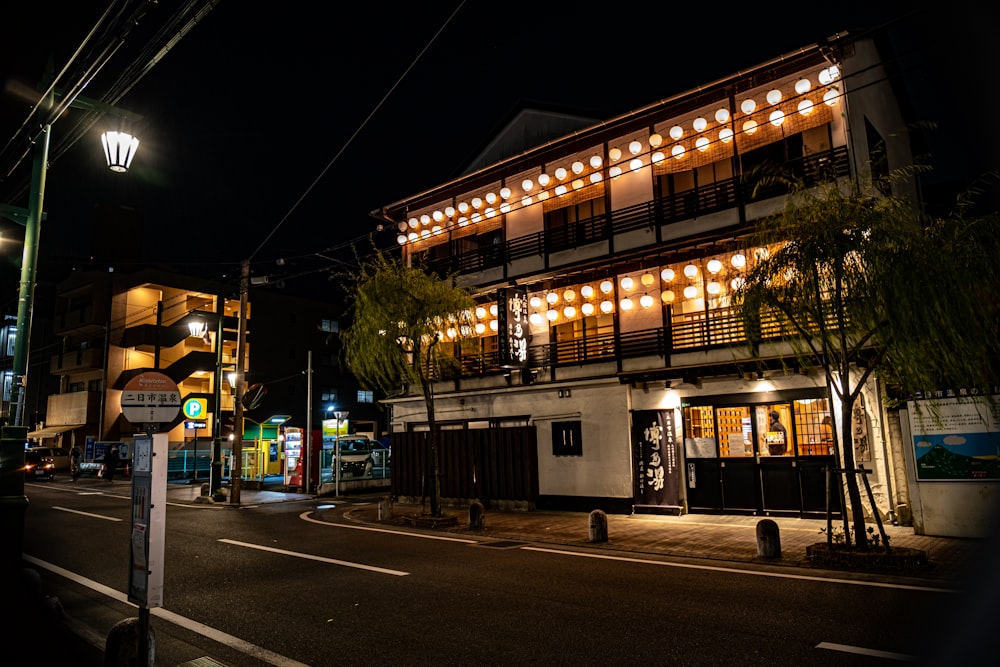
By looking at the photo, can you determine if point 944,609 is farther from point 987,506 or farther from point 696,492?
point 696,492

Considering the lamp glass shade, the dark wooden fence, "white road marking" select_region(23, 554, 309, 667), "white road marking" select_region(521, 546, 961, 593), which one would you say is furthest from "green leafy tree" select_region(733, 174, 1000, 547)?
the dark wooden fence

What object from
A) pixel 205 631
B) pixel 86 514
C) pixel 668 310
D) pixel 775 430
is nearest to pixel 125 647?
pixel 205 631

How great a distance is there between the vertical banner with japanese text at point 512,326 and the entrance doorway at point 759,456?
5.36 metres

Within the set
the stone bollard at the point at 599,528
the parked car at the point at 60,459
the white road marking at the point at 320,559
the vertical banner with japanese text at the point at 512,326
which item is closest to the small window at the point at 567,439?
the vertical banner with japanese text at the point at 512,326

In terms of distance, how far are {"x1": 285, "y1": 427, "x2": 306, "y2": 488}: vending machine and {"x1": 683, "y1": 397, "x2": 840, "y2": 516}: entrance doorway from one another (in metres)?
17.2

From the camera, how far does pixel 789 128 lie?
1631 cm

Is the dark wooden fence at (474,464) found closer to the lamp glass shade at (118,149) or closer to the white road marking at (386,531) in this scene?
the white road marking at (386,531)

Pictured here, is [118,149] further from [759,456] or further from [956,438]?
[956,438]

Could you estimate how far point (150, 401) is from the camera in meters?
7.17

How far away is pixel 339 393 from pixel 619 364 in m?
38.1

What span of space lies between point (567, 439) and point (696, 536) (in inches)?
256

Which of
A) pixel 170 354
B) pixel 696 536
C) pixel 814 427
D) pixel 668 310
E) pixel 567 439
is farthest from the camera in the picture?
pixel 170 354

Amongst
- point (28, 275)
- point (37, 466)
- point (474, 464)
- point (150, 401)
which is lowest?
point (37, 466)

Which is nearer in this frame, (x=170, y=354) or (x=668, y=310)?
(x=668, y=310)
